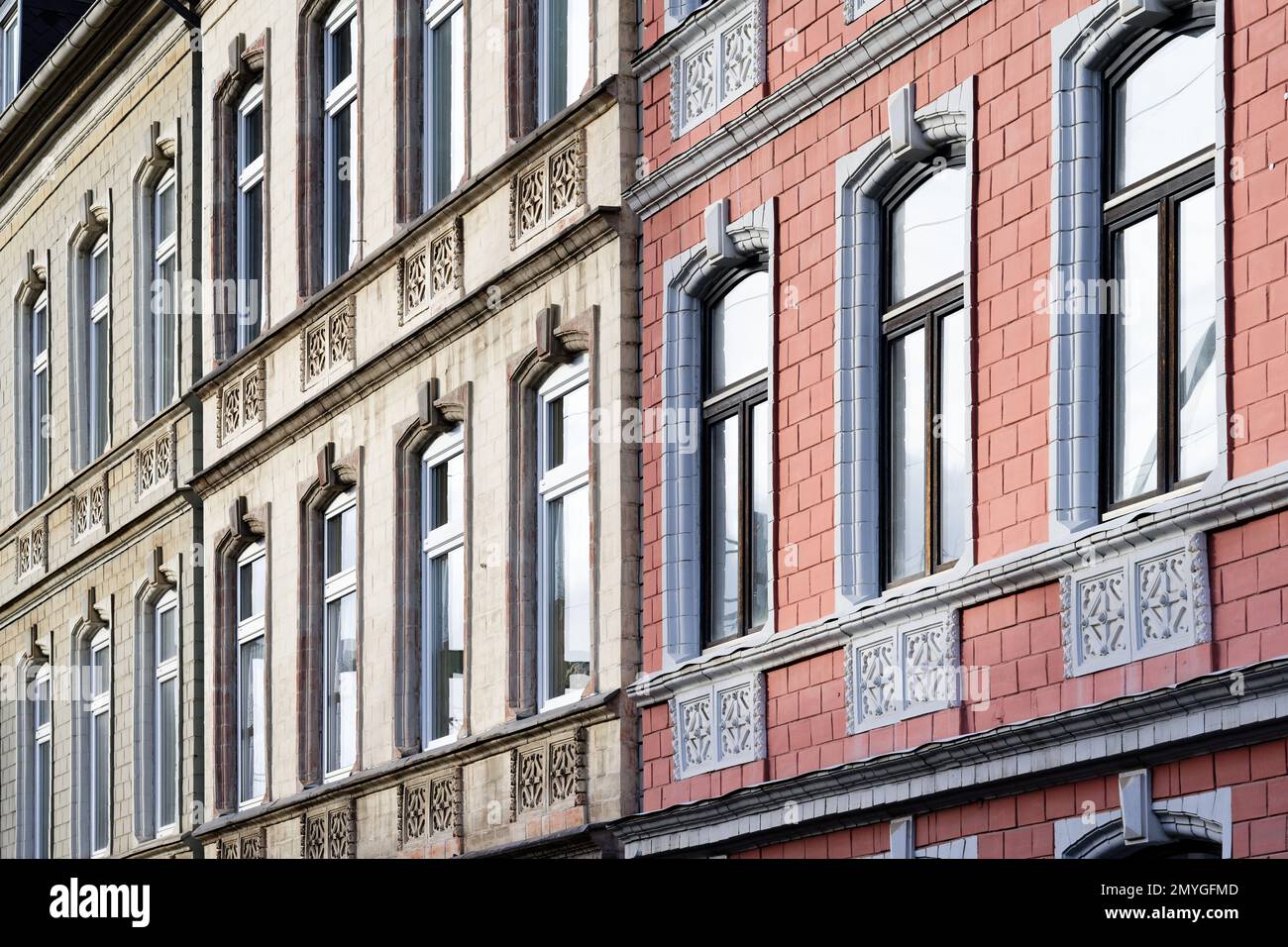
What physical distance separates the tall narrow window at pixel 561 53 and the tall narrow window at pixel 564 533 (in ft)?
6.45

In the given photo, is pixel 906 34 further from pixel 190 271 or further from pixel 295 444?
pixel 190 271

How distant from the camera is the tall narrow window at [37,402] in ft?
118

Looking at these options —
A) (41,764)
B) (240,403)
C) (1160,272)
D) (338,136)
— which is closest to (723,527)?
(1160,272)

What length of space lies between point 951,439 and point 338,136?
35.6 ft

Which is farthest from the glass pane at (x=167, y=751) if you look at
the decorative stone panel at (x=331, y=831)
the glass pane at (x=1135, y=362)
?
the glass pane at (x=1135, y=362)

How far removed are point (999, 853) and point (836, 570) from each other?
8.11 ft

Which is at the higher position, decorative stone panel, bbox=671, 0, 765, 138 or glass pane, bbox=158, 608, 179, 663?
decorative stone panel, bbox=671, 0, 765, 138

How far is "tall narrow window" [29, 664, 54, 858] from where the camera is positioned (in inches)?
1369

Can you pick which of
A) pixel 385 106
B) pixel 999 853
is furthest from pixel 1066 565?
pixel 385 106

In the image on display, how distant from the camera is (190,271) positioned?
29641 mm

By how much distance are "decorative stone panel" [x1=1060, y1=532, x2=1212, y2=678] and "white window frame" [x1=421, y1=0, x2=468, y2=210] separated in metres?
9.38

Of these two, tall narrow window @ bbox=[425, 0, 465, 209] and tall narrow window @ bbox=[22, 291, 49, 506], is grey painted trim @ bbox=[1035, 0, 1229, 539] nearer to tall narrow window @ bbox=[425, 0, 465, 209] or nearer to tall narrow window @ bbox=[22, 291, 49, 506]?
tall narrow window @ bbox=[425, 0, 465, 209]

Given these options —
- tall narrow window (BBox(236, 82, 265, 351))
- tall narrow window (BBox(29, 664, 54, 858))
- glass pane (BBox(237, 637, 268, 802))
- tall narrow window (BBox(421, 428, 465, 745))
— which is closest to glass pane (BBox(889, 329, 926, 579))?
tall narrow window (BBox(421, 428, 465, 745))

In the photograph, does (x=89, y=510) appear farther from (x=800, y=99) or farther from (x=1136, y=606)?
(x=1136, y=606)
